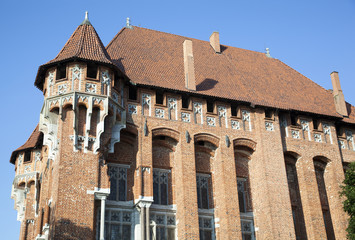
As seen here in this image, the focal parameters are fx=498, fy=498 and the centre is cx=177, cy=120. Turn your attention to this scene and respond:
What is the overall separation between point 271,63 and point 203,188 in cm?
1194

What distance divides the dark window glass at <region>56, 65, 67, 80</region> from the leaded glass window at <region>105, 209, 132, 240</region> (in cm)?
653

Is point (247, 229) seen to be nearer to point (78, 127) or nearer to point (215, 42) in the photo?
point (78, 127)

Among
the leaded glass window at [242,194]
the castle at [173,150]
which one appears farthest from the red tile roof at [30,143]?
the leaded glass window at [242,194]

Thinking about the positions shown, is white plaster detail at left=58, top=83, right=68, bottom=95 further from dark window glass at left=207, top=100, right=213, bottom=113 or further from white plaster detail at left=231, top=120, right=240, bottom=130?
white plaster detail at left=231, top=120, right=240, bottom=130

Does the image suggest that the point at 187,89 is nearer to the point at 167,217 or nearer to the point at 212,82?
the point at 212,82

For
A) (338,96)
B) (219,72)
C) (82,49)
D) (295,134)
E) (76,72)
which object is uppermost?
(219,72)

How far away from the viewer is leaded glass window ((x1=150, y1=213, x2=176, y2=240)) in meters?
22.0

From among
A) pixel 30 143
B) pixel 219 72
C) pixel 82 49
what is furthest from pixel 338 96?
pixel 30 143

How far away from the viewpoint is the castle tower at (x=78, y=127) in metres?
19.8

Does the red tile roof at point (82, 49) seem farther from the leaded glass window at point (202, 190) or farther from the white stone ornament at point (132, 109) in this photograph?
the leaded glass window at point (202, 190)

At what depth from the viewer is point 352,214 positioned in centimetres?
2392

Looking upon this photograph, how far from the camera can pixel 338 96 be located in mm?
29516

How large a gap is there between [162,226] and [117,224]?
208 cm

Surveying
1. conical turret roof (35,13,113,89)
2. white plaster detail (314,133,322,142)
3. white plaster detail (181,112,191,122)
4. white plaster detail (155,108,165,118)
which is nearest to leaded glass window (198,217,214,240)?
white plaster detail (181,112,191,122)
